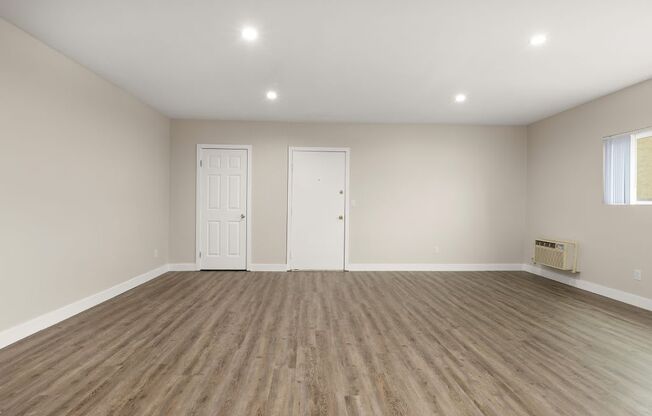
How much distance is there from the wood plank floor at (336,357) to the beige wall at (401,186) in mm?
1701

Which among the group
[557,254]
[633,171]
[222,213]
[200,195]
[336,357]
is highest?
[633,171]

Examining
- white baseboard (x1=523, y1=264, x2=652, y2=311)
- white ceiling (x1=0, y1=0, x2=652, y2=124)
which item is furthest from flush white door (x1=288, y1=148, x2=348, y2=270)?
white baseboard (x1=523, y1=264, x2=652, y2=311)

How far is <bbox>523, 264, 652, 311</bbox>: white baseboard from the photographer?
3.80 meters

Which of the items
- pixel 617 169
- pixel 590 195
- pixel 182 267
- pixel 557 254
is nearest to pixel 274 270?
pixel 182 267

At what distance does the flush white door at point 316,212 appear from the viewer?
18.7 ft

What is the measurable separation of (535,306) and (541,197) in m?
2.53

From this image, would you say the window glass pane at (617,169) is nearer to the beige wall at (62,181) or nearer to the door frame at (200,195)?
the door frame at (200,195)

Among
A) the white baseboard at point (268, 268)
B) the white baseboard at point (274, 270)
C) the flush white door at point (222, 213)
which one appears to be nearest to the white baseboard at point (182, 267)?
the white baseboard at point (274, 270)

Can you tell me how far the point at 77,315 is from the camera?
3.30 m

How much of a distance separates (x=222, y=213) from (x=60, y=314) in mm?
2800

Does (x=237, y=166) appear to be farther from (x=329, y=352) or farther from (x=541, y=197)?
(x=541, y=197)

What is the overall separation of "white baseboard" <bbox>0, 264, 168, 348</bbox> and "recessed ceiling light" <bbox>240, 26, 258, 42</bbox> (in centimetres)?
315

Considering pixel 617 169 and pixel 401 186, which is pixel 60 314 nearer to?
pixel 401 186

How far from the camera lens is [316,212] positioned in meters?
5.71
